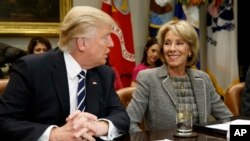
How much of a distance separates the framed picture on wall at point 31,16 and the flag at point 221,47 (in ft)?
6.38

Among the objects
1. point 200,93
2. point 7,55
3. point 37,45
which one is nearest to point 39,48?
point 37,45

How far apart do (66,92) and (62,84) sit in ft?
0.13

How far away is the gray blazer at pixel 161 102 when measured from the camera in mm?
2445

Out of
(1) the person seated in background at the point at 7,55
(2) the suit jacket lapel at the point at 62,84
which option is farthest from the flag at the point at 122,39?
(2) the suit jacket lapel at the point at 62,84

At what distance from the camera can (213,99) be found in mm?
2613

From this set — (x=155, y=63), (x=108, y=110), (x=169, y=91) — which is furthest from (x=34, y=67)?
(x=155, y=63)

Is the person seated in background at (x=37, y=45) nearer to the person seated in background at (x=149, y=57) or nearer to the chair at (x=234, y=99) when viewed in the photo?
the person seated in background at (x=149, y=57)

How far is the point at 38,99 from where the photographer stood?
71.9 inches

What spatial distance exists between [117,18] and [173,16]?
76 cm

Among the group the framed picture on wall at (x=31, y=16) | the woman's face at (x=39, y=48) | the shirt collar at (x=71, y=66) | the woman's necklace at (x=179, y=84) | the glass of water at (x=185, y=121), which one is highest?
the framed picture on wall at (x=31, y=16)

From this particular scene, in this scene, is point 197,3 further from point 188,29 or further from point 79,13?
point 79,13

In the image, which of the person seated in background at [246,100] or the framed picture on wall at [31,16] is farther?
the framed picture on wall at [31,16]

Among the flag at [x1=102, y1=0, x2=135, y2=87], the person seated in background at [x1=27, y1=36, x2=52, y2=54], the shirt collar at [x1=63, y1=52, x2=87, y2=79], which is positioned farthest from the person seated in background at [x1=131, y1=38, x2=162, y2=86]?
the shirt collar at [x1=63, y1=52, x2=87, y2=79]

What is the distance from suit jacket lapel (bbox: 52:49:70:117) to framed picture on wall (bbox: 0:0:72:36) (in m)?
2.68
